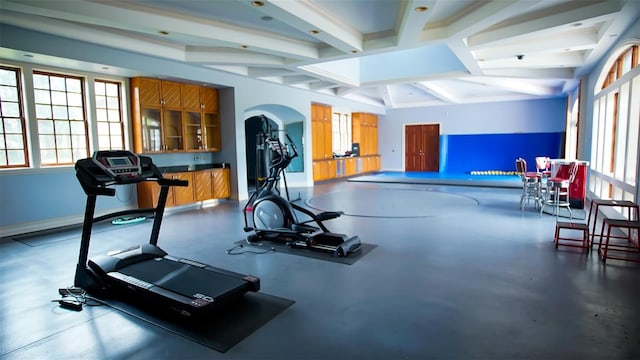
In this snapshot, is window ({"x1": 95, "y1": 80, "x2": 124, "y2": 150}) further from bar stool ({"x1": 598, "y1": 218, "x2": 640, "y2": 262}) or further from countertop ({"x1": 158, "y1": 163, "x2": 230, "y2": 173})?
bar stool ({"x1": 598, "y1": 218, "x2": 640, "y2": 262})

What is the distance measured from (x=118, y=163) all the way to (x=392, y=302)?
2.95m

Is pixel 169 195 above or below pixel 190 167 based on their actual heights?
below

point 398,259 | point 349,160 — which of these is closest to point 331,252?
point 398,259

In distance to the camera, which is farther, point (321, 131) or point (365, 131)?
point (365, 131)

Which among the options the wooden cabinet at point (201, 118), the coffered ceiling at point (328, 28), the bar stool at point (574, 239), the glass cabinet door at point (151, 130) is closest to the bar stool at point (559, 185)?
the bar stool at point (574, 239)

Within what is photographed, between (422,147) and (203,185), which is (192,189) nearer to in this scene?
(203,185)

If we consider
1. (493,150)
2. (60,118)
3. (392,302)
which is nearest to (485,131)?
(493,150)

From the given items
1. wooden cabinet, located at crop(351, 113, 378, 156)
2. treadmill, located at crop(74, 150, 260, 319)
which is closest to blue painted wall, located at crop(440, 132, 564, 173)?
A: wooden cabinet, located at crop(351, 113, 378, 156)

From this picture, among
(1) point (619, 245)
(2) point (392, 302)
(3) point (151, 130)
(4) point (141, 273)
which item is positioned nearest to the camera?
(2) point (392, 302)

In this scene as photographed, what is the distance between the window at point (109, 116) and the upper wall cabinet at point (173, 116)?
28 cm

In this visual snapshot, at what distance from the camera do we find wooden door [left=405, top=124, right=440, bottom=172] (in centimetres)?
1591

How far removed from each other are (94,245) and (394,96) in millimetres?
12573

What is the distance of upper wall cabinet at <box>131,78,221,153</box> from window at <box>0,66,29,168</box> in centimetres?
181

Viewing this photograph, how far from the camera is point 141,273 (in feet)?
11.2
